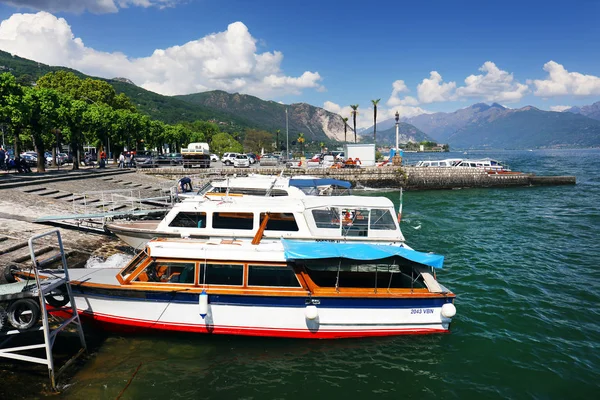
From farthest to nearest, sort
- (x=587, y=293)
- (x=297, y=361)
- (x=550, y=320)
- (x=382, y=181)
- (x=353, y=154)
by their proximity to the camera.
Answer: (x=353, y=154), (x=382, y=181), (x=587, y=293), (x=550, y=320), (x=297, y=361)

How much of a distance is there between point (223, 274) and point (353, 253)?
364 cm

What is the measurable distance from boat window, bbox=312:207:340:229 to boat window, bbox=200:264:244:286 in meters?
4.39

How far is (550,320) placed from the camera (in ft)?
38.6

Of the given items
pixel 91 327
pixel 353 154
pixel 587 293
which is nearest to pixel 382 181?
pixel 353 154

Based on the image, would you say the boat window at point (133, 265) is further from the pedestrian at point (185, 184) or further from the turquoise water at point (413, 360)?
the pedestrian at point (185, 184)

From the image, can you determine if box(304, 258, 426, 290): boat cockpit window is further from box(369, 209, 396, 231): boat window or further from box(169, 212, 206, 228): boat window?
box(169, 212, 206, 228): boat window

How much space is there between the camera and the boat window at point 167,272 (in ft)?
33.0

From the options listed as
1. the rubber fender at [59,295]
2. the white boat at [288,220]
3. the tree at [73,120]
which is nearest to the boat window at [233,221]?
the white boat at [288,220]

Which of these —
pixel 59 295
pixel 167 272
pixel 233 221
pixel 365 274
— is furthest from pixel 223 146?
pixel 365 274

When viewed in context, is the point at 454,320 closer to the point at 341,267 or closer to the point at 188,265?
the point at 341,267

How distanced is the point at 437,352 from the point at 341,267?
3404mm

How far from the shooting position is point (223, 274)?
10.1 meters

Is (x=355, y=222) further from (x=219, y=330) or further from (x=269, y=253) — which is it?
(x=219, y=330)

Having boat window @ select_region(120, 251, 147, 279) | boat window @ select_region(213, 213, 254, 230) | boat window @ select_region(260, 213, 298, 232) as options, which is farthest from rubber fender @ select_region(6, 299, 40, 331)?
boat window @ select_region(260, 213, 298, 232)
